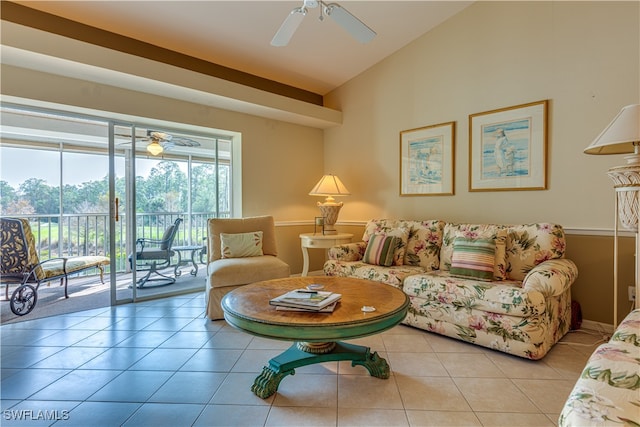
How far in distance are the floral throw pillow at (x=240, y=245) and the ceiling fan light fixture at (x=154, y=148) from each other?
134 centimetres

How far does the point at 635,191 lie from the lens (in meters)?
1.94

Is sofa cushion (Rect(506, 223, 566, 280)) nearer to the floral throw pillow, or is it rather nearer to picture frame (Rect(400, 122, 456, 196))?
picture frame (Rect(400, 122, 456, 196))

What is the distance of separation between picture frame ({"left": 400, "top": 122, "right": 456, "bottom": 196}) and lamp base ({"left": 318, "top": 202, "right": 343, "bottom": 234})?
2.85 ft

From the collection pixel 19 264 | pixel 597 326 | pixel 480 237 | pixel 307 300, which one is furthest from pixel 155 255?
pixel 597 326

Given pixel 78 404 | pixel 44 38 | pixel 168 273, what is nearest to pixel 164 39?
pixel 44 38

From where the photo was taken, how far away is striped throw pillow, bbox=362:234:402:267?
3.17 meters

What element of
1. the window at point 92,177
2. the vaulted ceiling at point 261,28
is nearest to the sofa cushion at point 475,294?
the vaulted ceiling at point 261,28

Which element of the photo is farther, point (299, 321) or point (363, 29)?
point (363, 29)

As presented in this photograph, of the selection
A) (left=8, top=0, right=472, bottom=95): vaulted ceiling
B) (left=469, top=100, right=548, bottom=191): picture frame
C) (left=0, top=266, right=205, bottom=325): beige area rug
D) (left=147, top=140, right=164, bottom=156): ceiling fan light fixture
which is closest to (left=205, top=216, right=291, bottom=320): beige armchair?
(left=0, top=266, right=205, bottom=325): beige area rug

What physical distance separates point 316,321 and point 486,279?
5.52 feet

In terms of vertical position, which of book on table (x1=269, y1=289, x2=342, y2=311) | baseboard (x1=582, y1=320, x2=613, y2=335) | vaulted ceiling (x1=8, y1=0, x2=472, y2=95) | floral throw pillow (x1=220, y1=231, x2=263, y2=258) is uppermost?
vaulted ceiling (x1=8, y1=0, x2=472, y2=95)

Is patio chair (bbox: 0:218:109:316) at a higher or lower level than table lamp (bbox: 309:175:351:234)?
lower

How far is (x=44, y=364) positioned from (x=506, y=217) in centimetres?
397

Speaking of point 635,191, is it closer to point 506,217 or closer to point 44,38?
point 506,217
